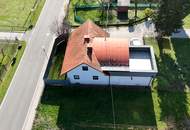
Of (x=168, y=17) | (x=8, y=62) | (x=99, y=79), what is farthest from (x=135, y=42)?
(x=8, y=62)

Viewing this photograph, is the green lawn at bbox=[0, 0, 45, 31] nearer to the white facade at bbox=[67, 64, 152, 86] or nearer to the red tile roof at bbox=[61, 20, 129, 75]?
the red tile roof at bbox=[61, 20, 129, 75]

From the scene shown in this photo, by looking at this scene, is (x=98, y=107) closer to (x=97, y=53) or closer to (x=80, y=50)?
(x=97, y=53)

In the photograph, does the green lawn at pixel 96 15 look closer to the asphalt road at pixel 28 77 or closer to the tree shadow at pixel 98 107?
the asphalt road at pixel 28 77

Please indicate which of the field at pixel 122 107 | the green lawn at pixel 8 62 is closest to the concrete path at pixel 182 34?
the field at pixel 122 107

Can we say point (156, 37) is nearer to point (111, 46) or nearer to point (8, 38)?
point (111, 46)

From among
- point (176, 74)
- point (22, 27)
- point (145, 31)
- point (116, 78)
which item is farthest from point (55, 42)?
point (176, 74)

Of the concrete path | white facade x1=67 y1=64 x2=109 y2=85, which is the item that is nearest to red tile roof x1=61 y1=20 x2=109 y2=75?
white facade x1=67 y1=64 x2=109 y2=85
